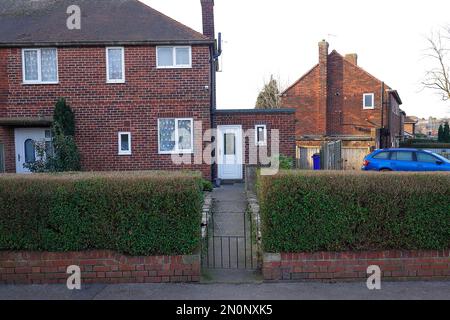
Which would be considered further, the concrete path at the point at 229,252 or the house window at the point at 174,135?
the house window at the point at 174,135

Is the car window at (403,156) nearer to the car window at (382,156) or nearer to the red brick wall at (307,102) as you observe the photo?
the car window at (382,156)

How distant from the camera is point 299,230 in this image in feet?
19.1

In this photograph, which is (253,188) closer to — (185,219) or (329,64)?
(185,219)

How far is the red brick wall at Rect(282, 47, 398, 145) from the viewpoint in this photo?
103 ft

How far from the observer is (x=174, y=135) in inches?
611

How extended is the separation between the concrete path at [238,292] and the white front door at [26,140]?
10.9 metres

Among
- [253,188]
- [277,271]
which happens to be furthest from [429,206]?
[253,188]

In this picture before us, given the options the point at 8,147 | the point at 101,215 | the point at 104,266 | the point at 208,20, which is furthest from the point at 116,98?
the point at 104,266

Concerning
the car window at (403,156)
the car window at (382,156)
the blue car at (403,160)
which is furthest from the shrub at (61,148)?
the car window at (403,156)

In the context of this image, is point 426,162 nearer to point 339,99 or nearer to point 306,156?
point 306,156

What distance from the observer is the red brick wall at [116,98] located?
15.2 m

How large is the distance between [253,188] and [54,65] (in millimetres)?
8862

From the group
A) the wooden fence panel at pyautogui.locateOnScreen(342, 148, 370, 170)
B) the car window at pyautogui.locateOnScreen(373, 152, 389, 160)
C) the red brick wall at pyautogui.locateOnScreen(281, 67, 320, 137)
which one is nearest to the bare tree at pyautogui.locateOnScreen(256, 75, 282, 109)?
the red brick wall at pyautogui.locateOnScreen(281, 67, 320, 137)

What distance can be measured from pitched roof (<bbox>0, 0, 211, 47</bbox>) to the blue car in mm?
8874
